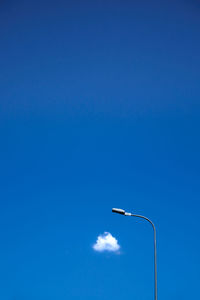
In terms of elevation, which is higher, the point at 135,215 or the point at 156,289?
the point at 135,215

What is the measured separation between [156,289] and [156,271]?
1044 mm

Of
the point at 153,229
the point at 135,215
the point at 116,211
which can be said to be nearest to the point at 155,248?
the point at 153,229

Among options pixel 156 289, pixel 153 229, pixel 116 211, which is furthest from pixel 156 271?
pixel 116 211

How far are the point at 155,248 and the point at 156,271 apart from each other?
140 cm

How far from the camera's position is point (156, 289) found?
15.5m

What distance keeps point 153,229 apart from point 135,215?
1.48m

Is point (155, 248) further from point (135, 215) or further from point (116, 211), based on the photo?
point (116, 211)

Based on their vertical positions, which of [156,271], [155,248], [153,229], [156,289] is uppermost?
[153,229]

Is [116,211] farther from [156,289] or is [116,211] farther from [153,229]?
[156,289]

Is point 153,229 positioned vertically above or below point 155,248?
above

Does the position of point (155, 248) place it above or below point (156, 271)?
above

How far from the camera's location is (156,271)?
53.4 ft

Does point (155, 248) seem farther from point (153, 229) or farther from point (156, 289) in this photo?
point (156, 289)

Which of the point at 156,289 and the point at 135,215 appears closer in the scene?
the point at 156,289
